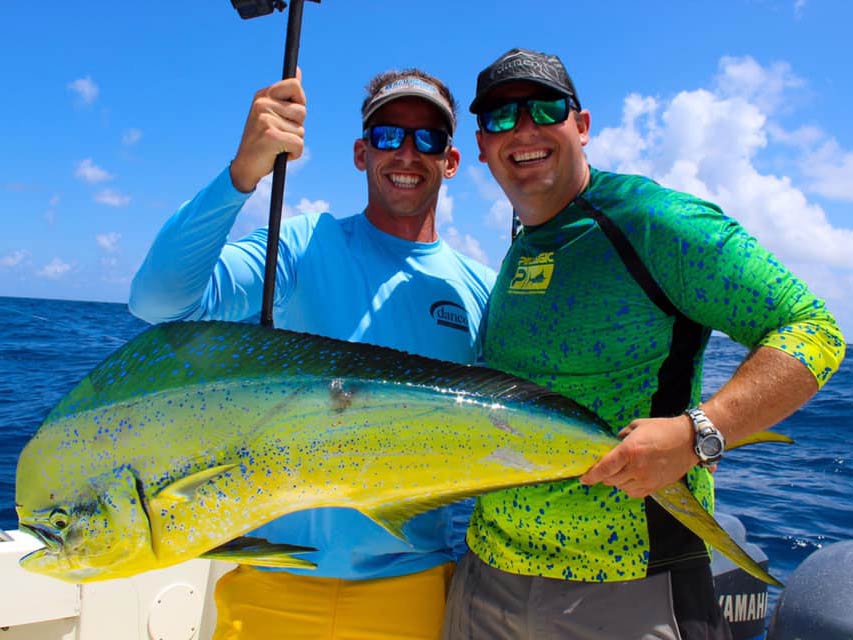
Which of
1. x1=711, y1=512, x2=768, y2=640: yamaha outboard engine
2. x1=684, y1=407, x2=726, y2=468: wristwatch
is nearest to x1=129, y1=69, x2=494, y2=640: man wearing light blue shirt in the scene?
x1=684, y1=407, x2=726, y2=468: wristwatch

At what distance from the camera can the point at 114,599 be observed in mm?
3402

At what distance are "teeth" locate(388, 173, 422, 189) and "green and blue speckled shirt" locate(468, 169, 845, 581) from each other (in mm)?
662

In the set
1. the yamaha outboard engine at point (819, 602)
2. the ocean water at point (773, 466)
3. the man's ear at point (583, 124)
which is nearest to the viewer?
the man's ear at point (583, 124)

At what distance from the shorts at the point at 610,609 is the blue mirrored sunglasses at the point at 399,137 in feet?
5.28

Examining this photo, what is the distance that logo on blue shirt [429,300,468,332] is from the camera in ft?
8.48

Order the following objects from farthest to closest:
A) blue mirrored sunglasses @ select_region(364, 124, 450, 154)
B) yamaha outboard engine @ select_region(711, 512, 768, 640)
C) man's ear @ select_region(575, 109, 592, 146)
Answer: yamaha outboard engine @ select_region(711, 512, 768, 640)
blue mirrored sunglasses @ select_region(364, 124, 450, 154)
man's ear @ select_region(575, 109, 592, 146)

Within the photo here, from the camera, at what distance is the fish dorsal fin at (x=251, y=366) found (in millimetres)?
1561

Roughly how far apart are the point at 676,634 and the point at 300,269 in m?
1.69

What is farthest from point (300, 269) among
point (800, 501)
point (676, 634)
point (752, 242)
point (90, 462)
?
point (800, 501)

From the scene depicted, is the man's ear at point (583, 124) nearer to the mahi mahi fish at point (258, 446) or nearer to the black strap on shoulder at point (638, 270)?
the black strap on shoulder at point (638, 270)

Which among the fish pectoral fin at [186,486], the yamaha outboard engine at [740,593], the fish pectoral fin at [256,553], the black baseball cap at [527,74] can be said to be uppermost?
the black baseball cap at [527,74]

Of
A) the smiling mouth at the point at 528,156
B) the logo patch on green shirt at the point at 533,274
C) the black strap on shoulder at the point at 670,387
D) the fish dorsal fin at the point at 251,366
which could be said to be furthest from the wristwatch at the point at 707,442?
the smiling mouth at the point at 528,156

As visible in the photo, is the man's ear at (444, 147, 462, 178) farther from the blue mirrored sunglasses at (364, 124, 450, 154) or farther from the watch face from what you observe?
the watch face

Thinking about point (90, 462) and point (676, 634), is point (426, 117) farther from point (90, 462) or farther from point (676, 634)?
point (676, 634)
